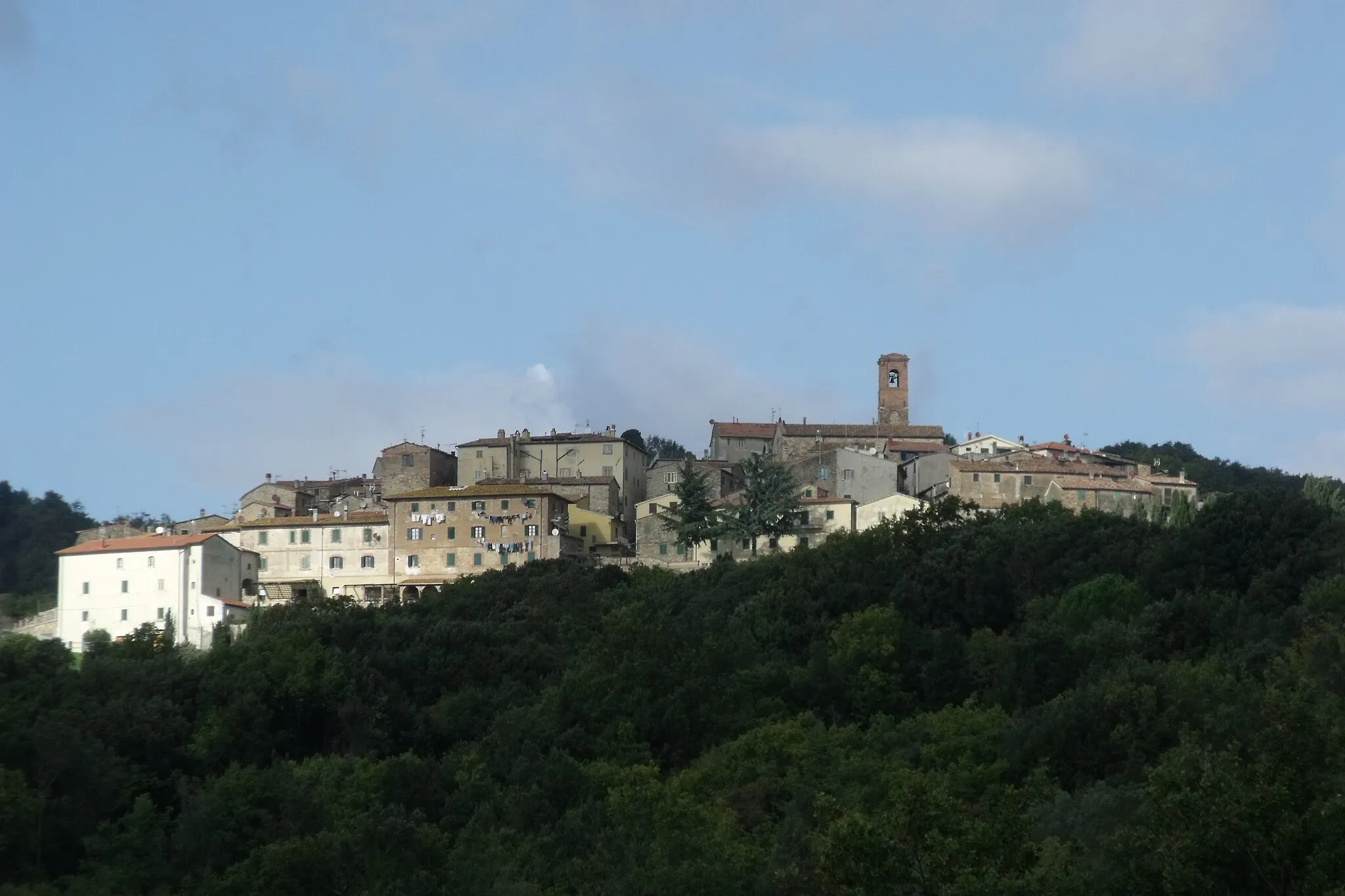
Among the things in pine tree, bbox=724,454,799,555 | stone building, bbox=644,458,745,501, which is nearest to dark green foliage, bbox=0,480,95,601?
stone building, bbox=644,458,745,501

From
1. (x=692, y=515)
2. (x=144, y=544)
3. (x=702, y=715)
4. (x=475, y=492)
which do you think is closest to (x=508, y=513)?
(x=475, y=492)

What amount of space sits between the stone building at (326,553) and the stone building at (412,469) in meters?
4.59

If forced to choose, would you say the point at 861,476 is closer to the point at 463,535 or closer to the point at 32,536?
the point at 463,535

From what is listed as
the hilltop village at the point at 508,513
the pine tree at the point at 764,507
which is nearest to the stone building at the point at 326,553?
the hilltop village at the point at 508,513

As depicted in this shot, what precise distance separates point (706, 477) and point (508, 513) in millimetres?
9141

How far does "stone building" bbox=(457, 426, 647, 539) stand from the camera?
272 ft

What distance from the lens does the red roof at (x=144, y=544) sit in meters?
70.6

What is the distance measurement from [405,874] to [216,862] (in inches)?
295

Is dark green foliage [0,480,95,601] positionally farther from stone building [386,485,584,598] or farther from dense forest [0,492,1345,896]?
dense forest [0,492,1345,896]

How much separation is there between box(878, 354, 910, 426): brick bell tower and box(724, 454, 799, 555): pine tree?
596 inches

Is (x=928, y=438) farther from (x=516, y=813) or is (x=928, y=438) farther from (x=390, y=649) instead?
(x=516, y=813)

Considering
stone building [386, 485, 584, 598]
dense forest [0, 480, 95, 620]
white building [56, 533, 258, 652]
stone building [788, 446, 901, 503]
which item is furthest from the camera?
dense forest [0, 480, 95, 620]

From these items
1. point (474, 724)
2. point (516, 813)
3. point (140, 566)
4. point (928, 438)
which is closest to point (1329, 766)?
point (516, 813)

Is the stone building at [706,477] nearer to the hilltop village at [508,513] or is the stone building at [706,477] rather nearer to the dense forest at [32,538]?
the hilltop village at [508,513]
